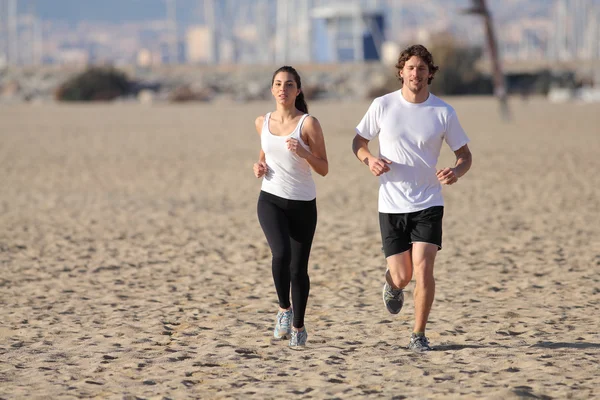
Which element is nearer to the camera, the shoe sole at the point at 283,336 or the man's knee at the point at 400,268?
the man's knee at the point at 400,268

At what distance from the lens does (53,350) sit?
5672 millimetres

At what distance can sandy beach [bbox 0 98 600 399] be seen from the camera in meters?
4.98

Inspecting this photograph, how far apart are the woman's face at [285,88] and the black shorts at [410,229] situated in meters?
0.74

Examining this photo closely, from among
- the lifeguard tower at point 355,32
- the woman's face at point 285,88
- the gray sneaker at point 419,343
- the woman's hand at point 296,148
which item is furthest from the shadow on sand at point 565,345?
the lifeguard tower at point 355,32

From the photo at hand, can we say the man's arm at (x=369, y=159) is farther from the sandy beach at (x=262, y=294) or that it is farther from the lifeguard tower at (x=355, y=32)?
the lifeguard tower at (x=355, y=32)

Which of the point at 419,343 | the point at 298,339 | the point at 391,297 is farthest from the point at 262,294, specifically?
the point at 419,343

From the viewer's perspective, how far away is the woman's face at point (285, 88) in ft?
17.4

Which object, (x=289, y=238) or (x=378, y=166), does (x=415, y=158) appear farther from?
(x=289, y=238)

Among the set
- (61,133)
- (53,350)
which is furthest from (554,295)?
(61,133)

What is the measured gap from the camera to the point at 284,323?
18.6 ft

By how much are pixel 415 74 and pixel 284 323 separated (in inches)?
60.5

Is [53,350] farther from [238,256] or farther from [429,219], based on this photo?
[238,256]

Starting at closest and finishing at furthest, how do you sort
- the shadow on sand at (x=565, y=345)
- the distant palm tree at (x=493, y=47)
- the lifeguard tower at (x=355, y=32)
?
the shadow on sand at (x=565, y=345)
the distant palm tree at (x=493, y=47)
the lifeguard tower at (x=355, y=32)

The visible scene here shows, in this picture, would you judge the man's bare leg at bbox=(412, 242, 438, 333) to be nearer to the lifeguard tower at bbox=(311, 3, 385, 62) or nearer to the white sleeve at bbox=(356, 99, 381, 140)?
the white sleeve at bbox=(356, 99, 381, 140)
